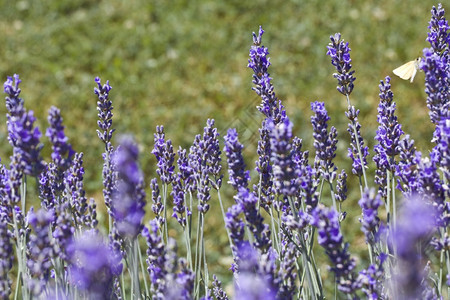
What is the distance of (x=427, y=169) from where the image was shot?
1.76 m

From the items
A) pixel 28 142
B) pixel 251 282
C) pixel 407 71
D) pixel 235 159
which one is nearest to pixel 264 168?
A: pixel 235 159

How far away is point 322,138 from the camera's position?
2.22 m

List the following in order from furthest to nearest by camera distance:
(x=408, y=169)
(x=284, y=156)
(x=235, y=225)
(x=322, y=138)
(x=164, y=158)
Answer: (x=164, y=158) → (x=322, y=138) → (x=408, y=169) → (x=284, y=156) → (x=235, y=225)

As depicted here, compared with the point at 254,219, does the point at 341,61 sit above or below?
above

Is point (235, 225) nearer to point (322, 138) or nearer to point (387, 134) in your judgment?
point (322, 138)

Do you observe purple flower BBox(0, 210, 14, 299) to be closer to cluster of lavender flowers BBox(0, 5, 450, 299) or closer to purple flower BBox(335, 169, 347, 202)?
cluster of lavender flowers BBox(0, 5, 450, 299)

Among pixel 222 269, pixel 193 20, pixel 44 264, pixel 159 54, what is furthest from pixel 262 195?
pixel 193 20

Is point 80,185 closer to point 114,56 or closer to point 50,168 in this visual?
point 50,168

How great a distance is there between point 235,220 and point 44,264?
538 millimetres

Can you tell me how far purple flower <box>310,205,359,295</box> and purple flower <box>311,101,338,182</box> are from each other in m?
0.64

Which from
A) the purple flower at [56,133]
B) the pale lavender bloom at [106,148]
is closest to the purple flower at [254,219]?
the purple flower at [56,133]

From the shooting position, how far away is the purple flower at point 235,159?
1.99 metres

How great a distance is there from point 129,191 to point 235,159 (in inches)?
21.5

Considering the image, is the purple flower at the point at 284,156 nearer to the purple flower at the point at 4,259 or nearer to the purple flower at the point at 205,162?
the purple flower at the point at 205,162
